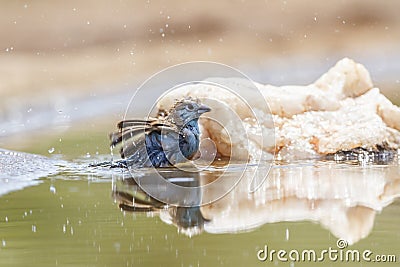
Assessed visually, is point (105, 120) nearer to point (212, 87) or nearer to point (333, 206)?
point (212, 87)

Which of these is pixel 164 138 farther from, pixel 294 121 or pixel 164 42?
pixel 164 42

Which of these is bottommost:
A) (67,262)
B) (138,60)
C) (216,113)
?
(67,262)

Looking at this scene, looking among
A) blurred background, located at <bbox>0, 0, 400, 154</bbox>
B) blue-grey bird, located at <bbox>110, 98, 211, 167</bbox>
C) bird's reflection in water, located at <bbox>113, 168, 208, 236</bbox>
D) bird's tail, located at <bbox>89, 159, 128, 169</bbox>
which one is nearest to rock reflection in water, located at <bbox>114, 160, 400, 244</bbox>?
bird's reflection in water, located at <bbox>113, 168, 208, 236</bbox>

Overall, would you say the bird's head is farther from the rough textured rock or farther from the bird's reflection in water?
the rough textured rock

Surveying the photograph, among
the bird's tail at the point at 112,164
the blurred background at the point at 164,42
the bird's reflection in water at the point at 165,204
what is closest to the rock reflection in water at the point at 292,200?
the bird's reflection in water at the point at 165,204

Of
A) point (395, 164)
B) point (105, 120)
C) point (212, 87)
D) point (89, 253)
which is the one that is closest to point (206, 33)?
point (105, 120)

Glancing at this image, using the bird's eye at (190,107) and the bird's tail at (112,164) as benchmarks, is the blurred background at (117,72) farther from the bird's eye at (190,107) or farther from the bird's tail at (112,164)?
the bird's eye at (190,107)
